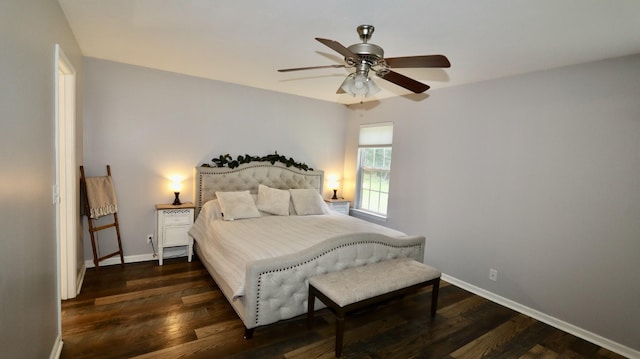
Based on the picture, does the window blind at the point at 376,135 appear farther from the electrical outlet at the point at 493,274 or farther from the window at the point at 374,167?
the electrical outlet at the point at 493,274

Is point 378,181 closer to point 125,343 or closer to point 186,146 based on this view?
point 186,146

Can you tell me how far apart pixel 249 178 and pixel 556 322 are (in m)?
3.87

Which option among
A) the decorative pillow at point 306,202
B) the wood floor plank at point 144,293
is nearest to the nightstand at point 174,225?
the wood floor plank at point 144,293

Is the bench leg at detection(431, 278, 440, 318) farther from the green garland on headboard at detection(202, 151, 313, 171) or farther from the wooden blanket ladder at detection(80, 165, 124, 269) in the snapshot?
the wooden blanket ladder at detection(80, 165, 124, 269)

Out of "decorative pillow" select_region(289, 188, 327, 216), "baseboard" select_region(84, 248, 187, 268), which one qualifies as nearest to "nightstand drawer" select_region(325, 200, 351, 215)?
"decorative pillow" select_region(289, 188, 327, 216)

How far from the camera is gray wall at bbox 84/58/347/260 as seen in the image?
136 inches

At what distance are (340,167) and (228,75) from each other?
8.28 feet

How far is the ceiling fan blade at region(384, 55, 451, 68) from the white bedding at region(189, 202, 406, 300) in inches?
66.8

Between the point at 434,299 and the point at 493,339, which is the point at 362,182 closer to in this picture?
the point at 434,299

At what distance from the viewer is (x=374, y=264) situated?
2.80 meters

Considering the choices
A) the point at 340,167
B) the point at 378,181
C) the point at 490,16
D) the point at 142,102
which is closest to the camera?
the point at 490,16

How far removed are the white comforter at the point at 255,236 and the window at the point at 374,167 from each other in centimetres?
102

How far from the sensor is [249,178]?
4363 millimetres

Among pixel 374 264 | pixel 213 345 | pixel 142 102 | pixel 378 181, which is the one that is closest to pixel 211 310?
pixel 213 345
